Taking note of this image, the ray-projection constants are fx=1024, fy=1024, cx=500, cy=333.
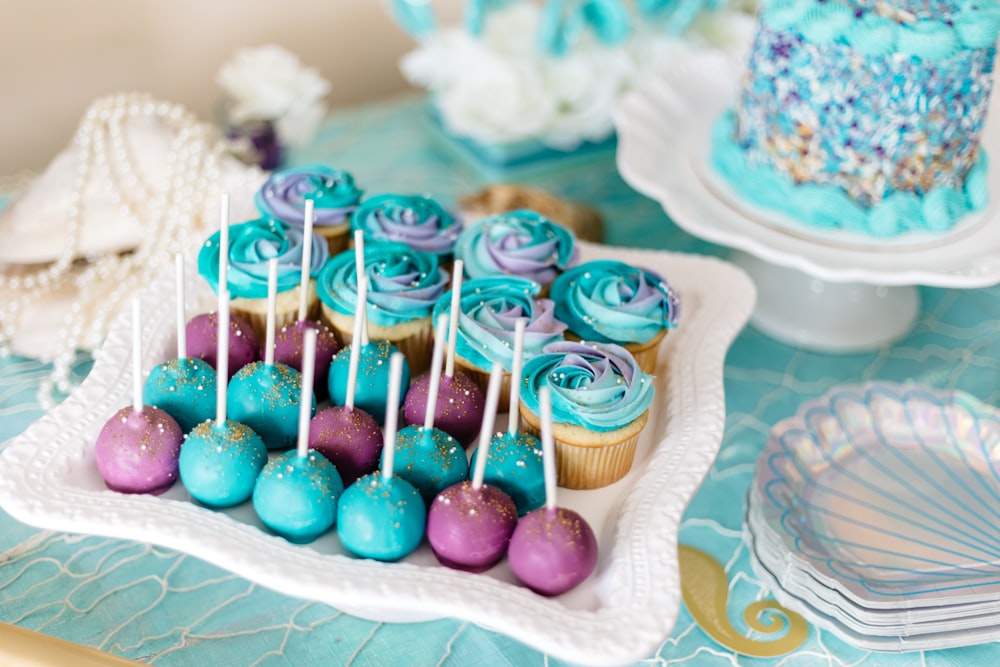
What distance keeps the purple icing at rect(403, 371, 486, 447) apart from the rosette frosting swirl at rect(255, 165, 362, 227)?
26 cm

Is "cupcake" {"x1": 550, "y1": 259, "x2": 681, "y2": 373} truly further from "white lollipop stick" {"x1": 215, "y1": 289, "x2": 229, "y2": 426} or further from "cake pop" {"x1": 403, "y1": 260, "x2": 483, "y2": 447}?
"white lollipop stick" {"x1": 215, "y1": 289, "x2": 229, "y2": 426}

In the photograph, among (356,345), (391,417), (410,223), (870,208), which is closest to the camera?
(391,417)

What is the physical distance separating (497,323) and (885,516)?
1.48 feet

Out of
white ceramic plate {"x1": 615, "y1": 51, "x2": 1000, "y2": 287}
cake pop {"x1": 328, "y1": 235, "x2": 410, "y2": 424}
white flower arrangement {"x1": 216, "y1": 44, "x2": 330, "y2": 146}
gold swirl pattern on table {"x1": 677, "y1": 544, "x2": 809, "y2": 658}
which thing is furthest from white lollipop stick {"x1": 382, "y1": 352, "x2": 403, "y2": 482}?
white flower arrangement {"x1": 216, "y1": 44, "x2": 330, "y2": 146}

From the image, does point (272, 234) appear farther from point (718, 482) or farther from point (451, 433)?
point (718, 482)

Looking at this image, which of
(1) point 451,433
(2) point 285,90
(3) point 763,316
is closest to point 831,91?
(3) point 763,316

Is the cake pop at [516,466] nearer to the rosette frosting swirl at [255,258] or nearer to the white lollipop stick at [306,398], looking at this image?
the white lollipop stick at [306,398]

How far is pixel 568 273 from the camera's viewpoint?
1042 mm

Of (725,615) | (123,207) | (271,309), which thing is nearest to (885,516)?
(725,615)

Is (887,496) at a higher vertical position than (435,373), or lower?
lower

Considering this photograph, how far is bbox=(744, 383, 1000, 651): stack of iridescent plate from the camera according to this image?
3.02 ft

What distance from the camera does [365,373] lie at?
0.94 meters

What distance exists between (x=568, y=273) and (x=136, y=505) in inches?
18.5

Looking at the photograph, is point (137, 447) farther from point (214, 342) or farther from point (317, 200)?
point (317, 200)
